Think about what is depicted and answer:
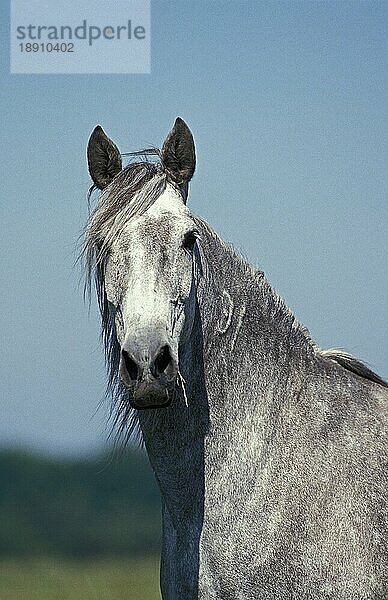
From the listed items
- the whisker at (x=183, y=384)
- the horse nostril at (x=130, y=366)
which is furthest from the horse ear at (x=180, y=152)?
the horse nostril at (x=130, y=366)

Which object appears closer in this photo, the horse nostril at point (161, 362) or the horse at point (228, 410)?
the horse nostril at point (161, 362)

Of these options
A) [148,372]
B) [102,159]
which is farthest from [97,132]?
[148,372]

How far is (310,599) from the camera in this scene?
4.90 meters

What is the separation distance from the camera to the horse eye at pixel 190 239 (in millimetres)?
4926

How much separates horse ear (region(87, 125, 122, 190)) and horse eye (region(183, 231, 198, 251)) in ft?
2.40

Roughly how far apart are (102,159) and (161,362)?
1.45 meters

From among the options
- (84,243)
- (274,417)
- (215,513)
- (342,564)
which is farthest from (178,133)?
(342,564)

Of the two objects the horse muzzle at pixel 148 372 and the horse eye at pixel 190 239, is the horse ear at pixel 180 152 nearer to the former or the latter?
the horse eye at pixel 190 239

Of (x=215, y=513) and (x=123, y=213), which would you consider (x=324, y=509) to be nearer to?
(x=215, y=513)

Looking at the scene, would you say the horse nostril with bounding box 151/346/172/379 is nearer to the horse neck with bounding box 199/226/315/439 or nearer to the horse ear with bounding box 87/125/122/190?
the horse neck with bounding box 199/226/315/439

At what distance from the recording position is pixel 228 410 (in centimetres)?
527

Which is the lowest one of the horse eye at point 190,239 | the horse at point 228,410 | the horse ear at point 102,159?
the horse at point 228,410

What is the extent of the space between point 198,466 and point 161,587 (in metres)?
0.83

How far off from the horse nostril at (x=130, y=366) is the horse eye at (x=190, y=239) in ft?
2.42
